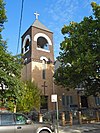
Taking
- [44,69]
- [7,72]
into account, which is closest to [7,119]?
[7,72]

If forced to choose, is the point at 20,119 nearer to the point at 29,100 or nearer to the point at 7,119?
the point at 7,119

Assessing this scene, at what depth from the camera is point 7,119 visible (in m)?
10.1

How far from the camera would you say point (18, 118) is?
34.0ft

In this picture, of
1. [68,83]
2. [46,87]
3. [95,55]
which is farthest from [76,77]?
[46,87]

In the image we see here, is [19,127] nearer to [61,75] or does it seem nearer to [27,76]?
[61,75]

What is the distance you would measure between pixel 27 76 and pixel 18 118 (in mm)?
22336

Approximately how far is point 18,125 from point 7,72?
292 inches

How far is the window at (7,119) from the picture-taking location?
9.92 m

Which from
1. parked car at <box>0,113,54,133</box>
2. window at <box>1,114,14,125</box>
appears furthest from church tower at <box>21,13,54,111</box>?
window at <box>1,114,14,125</box>

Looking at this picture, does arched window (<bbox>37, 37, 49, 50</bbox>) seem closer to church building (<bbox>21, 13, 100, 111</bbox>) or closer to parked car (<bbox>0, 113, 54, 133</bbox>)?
church building (<bbox>21, 13, 100, 111</bbox>)

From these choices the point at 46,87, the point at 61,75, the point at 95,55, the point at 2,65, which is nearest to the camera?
the point at 2,65

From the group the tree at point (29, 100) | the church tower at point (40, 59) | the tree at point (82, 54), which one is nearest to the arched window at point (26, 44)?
the church tower at point (40, 59)

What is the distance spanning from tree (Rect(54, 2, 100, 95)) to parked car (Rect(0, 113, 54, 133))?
37.9ft

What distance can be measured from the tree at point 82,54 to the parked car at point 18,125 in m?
11.6
